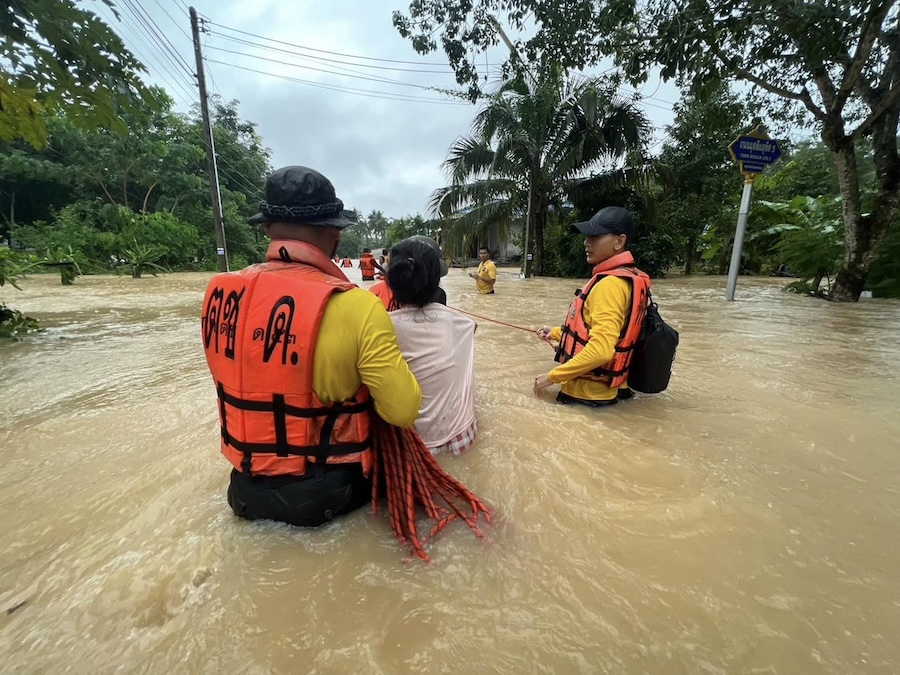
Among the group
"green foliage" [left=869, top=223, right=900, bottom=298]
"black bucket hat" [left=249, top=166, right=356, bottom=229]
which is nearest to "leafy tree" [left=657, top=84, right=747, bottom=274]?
"green foliage" [left=869, top=223, right=900, bottom=298]

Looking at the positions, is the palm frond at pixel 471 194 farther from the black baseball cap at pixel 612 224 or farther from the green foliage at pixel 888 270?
the black baseball cap at pixel 612 224

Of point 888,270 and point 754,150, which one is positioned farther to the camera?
point 888,270

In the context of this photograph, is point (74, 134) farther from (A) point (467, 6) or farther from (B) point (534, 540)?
(B) point (534, 540)

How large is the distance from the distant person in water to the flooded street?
306mm

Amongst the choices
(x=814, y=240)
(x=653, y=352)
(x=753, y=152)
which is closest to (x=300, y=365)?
(x=653, y=352)

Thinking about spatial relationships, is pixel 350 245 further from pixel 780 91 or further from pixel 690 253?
pixel 780 91

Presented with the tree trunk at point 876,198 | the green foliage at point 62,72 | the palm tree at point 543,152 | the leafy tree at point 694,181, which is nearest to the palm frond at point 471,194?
the palm tree at point 543,152

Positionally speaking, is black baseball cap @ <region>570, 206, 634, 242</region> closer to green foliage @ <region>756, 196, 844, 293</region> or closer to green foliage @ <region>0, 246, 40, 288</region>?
green foliage @ <region>0, 246, 40, 288</region>

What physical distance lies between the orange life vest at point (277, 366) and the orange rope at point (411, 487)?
15 centimetres

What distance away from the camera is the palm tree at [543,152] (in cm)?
1342

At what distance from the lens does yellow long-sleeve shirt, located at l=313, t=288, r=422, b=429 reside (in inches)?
53.3

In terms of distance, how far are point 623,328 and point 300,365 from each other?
1.98m

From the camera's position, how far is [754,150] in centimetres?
824

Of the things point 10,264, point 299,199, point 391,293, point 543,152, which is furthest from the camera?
point 543,152
